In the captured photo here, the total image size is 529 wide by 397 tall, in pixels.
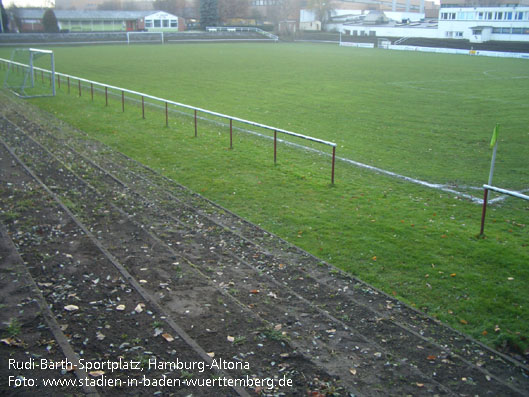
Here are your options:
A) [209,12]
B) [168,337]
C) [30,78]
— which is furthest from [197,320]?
[209,12]

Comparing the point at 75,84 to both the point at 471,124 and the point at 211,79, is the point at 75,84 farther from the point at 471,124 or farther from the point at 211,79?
the point at 471,124

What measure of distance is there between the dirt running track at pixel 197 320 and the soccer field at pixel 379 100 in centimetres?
635

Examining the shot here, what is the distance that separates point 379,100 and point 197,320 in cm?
→ 2049

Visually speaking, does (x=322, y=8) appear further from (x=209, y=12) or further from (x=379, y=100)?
(x=379, y=100)

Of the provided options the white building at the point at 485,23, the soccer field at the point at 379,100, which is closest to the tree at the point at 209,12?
the white building at the point at 485,23

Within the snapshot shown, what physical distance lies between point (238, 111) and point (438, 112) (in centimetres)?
845

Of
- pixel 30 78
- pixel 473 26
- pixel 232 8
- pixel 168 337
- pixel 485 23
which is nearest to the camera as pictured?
pixel 168 337

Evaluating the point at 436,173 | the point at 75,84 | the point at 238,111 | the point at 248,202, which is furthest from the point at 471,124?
the point at 75,84

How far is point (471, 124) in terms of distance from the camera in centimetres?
1911

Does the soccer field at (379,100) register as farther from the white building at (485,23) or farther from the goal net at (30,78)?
the white building at (485,23)

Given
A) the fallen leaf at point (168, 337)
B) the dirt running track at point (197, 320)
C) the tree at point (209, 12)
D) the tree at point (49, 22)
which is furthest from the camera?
the tree at point (209, 12)

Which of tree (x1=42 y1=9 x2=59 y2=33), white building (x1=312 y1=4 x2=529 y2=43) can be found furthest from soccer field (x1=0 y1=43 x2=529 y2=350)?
tree (x1=42 y1=9 x2=59 y2=33)

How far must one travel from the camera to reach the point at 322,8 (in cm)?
10006

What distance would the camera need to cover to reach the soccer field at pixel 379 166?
287 inches
